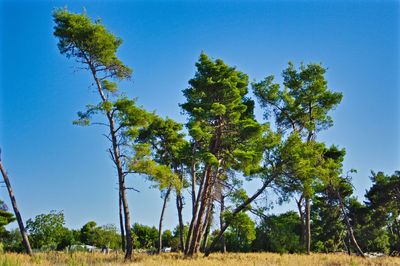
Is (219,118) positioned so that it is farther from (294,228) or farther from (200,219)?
(294,228)

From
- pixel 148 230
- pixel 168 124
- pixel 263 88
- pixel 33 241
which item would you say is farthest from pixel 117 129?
pixel 148 230

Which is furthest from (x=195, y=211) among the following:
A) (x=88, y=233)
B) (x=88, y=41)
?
(x=88, y=233)

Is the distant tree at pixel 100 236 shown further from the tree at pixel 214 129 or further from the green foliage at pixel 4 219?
the tree at pixel 214 129

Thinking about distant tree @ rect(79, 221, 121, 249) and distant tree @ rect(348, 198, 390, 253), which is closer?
distant tree @ rect(348, 198, 390, 253)

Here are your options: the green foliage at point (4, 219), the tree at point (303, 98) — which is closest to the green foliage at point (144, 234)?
the green foliage at point (4, 219)

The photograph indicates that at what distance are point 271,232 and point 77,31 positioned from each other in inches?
537

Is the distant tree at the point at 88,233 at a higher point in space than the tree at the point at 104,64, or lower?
lower

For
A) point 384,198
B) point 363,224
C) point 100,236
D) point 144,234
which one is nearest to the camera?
point 384,198

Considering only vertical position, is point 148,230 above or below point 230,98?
below

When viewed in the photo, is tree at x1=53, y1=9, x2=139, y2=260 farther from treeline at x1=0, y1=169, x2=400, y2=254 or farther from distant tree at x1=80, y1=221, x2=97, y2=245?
distant tree at x1=80, y1=221, x2=97, y2=245

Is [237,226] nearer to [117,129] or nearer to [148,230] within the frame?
[117,129]

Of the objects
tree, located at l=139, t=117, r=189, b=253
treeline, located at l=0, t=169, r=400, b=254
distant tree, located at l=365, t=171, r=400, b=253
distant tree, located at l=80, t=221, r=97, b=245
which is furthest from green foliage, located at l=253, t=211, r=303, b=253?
distant tree, located at l=80, t=221, r=97, b=245

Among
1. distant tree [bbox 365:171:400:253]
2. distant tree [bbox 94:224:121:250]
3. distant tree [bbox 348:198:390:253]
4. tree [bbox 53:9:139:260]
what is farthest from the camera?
distant tree [bbox 94:224:121:250]

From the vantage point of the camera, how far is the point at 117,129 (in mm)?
20453
